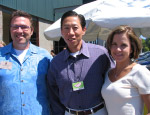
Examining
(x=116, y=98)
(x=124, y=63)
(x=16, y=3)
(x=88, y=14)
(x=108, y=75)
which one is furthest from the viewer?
(x=16, y=3)

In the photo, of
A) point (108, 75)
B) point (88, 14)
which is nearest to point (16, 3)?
point (88, 14)

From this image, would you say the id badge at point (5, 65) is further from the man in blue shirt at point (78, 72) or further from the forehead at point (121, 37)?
the forehead at point (121, 37)

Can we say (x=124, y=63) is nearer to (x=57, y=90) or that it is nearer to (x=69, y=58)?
(x=69, y=58)

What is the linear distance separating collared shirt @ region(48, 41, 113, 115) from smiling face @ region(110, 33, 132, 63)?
28 centimetres

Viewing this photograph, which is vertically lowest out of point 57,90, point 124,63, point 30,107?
point 30,107

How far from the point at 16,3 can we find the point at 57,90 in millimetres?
7885

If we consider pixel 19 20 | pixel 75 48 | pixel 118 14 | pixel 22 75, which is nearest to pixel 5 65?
pixel 22 75

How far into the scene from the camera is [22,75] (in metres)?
2.04

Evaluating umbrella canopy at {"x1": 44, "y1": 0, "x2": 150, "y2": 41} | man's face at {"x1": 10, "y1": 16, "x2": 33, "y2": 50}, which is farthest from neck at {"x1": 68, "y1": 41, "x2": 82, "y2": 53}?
umbrella canopy at {"x1": 44, "y1": 0, "x2": 150, "y2": 41}

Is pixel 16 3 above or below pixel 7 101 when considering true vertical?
above

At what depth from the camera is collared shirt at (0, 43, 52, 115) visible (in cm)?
199

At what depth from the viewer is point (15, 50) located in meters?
2.16

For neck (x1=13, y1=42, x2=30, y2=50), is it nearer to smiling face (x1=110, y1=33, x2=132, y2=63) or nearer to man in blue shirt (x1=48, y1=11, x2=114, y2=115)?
man in blue shirt (x1=48, y1=11, x2=114, y2=115)

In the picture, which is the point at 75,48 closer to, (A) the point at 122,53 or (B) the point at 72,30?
(B) the point at 72,30
